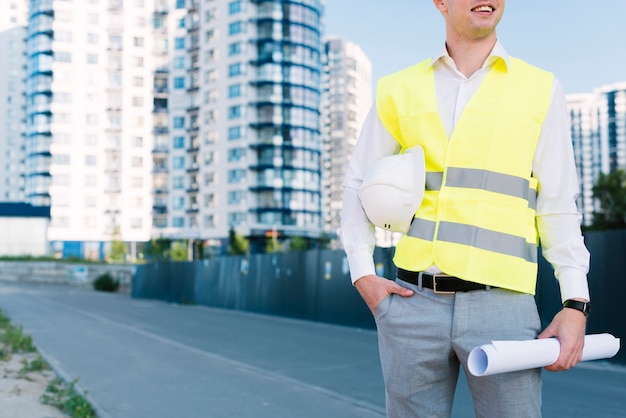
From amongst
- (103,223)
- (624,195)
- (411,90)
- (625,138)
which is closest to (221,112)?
(103,223)

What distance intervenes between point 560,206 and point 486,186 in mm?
226

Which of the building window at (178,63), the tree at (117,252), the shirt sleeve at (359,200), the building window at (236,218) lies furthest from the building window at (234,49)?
the shirt sleeve at (359,200)

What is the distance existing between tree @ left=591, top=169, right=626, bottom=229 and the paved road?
42056 mm

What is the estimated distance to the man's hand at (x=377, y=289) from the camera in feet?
8.70

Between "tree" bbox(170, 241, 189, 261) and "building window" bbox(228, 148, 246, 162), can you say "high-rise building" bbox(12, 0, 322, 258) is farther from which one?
"tree" bbox(170, 241, 189, 261)

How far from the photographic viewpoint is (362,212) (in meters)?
2.83

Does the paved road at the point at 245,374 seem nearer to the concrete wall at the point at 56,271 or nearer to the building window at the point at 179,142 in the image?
the concrete wall at the point at 56,271

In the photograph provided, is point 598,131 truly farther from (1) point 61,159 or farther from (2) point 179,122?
(1) point 61,159

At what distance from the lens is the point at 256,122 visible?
297 ft

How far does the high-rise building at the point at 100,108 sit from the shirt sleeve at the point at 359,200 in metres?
104

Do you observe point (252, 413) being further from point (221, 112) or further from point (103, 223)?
point (103, 223)

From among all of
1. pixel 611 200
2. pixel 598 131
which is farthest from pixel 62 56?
pixel 598 131

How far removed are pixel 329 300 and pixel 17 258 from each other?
59.9 metres

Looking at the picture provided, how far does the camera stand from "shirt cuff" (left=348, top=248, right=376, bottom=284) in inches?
109
